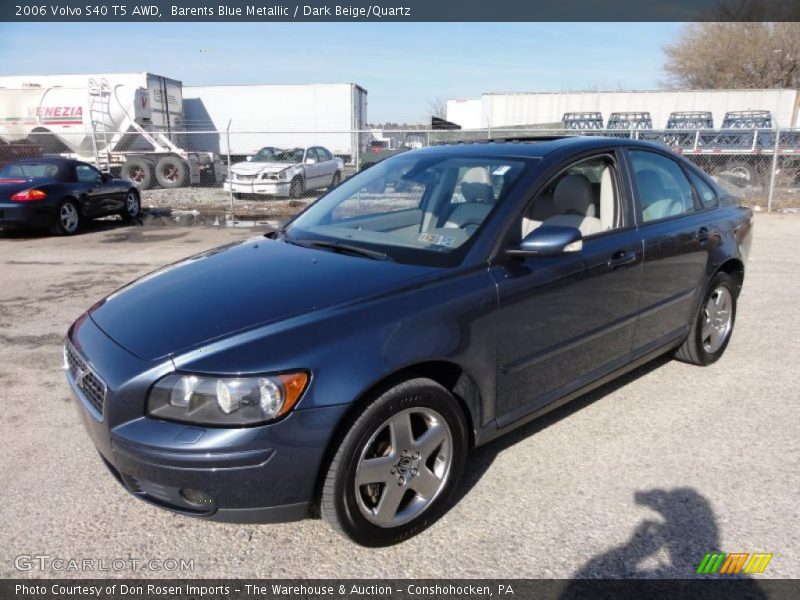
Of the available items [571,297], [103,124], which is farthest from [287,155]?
[571,297]

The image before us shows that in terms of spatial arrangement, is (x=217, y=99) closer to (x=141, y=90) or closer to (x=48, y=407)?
(x=141, y=90)

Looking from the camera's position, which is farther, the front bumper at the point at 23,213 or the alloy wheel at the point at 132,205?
the alloy wheel at the point at 132,205

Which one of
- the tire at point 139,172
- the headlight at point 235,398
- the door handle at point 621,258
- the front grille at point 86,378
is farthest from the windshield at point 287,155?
the headlight at point 235,398

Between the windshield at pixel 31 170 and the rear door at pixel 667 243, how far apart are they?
35.4 feet

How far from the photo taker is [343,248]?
3111mm

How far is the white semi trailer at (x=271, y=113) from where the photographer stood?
24562mm

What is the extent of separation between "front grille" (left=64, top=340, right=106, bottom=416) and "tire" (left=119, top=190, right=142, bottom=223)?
→ 11150mm

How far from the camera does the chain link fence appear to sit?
52.6ft

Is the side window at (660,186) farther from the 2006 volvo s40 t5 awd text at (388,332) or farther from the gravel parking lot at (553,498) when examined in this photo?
the gravel parking lot at (553,498)

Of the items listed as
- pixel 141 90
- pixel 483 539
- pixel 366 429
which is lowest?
pixel 483 539

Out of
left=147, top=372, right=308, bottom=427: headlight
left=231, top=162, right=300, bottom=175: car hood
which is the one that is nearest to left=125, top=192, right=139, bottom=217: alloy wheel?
left=231, top=162, right=300, bottom=175: car hood

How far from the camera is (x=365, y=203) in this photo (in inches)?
145

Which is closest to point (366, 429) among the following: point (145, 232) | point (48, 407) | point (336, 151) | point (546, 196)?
point (546, 196)

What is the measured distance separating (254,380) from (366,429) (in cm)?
46
